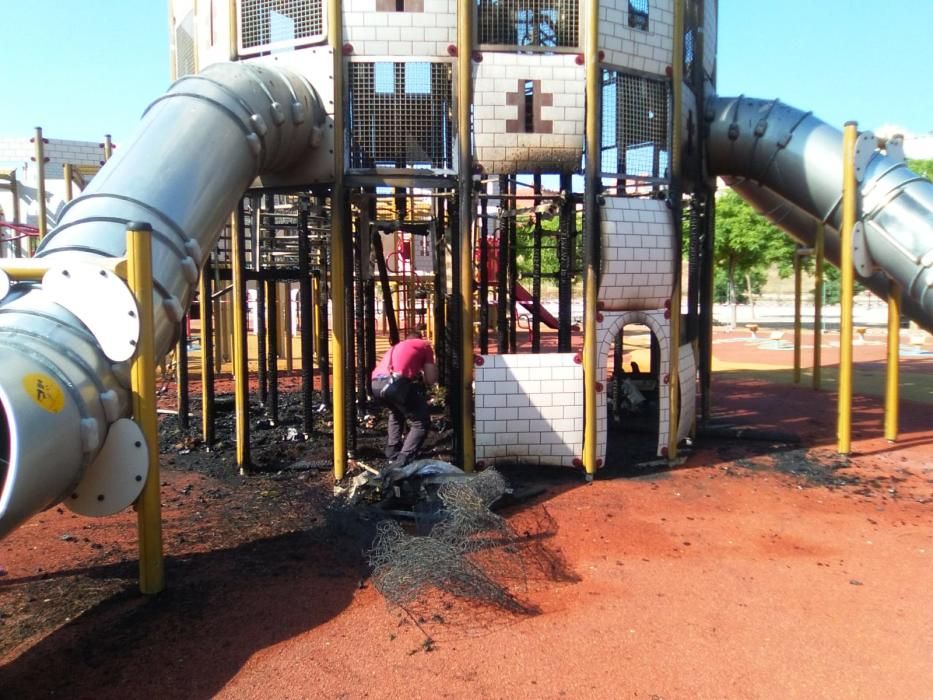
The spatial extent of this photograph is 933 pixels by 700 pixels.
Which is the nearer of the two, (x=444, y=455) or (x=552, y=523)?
(x=552, y=523)

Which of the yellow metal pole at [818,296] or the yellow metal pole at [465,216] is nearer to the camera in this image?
the yellow metal pole at [465,216]

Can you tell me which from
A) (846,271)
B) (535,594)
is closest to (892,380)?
(846,271)

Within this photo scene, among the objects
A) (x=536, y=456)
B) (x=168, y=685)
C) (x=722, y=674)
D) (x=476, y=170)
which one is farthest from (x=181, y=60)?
(x=722, y=674)

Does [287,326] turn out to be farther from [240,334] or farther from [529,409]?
[529,409]

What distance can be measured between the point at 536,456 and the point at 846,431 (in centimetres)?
389

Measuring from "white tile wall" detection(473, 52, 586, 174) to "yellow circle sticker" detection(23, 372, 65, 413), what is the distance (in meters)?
4.77

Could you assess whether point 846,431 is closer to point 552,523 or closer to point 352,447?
point 552,523

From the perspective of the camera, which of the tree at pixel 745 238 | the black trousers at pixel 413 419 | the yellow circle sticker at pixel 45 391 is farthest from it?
the tree at pixel 745 238

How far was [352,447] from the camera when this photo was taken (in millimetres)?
8648

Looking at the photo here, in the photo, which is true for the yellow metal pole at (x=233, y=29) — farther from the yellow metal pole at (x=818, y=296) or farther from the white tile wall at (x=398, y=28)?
the yellow metal pole at (x=818, y=296)

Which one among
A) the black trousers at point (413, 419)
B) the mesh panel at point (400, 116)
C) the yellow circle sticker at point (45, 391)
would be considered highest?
the mesh panel at point (400, 116)

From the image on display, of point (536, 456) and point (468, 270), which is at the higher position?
point (468, 270)

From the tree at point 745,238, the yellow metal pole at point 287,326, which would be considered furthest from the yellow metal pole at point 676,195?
the tree at point 745,238

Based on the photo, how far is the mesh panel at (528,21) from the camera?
7.42 metres
